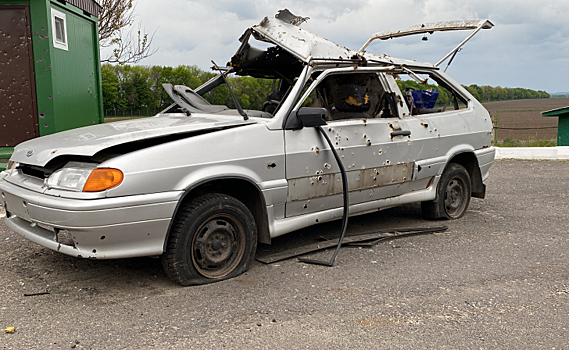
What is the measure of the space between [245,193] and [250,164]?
378 mm

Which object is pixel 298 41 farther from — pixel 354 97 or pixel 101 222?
pixel 101 222

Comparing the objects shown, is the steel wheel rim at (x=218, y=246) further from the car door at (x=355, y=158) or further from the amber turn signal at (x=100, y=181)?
the amber turn signal at (x=100, y=181)

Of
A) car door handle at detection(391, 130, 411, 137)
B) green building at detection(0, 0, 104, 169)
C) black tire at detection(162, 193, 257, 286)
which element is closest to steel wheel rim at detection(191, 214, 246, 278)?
black tire at detection(162, 193, 257, 286)

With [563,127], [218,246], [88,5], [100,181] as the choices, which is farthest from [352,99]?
[563,127]

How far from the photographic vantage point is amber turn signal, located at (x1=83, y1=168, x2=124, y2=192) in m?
3.22

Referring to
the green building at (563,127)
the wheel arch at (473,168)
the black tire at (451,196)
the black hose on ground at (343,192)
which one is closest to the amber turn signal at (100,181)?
the black hose on ground at (343,192)

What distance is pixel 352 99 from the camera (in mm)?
5070

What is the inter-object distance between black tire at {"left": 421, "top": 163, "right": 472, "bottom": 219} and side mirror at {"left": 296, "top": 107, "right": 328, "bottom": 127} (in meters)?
Result: 2.17

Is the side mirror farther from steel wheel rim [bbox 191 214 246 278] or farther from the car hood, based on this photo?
steel wheel rim [bbox 191 214 246 278]

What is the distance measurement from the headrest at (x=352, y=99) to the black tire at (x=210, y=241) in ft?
5.94

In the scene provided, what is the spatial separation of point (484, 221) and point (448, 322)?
311 cm

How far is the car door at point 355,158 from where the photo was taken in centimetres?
419

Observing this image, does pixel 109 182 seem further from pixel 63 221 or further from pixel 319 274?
pixel 319 274

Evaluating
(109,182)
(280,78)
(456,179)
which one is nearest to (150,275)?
(109,182)
